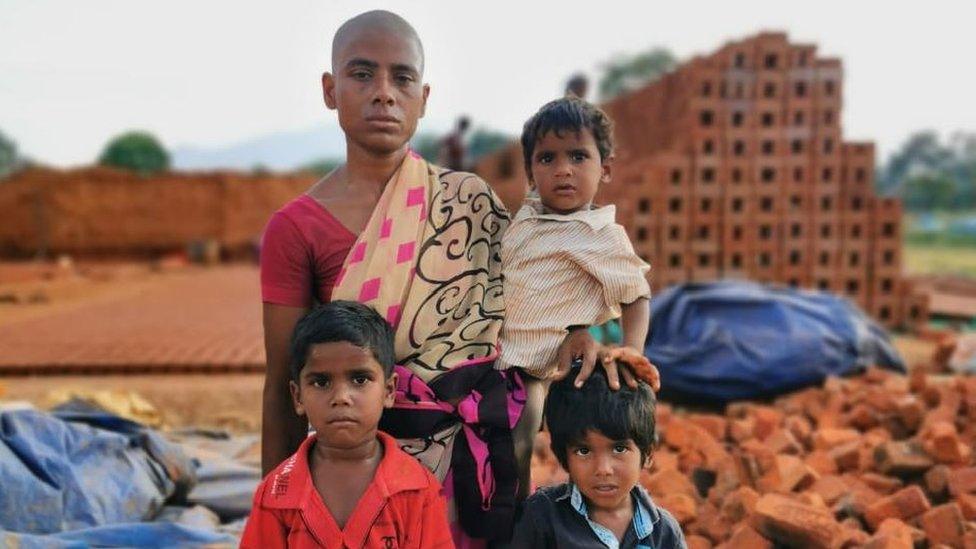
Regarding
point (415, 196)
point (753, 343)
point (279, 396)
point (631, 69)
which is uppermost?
point (631, 69)

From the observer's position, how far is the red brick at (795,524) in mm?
2568

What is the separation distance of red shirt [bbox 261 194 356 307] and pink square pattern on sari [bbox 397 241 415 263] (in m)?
0.11

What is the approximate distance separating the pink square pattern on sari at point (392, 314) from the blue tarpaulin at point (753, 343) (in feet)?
12.9

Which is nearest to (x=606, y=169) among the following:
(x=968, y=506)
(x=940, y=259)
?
(x=968, y=506)

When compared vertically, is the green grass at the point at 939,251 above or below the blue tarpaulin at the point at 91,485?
above

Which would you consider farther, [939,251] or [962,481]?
[939,251]

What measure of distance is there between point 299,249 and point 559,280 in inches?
22.3

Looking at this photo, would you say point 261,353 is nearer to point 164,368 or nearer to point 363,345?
point 164,368

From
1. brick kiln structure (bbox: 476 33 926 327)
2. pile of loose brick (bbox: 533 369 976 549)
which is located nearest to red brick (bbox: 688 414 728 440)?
pile of loose brick (bbox: 533 369 976 549)

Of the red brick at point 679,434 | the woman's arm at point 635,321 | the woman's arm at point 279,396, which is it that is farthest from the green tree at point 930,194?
the woman's arm at point 279,396

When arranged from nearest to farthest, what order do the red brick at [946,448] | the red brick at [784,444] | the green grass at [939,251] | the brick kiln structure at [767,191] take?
the red brick at [946,448], the red brick at [784,444], the brick kiln structure at [767,191], the green grass at [939,251]

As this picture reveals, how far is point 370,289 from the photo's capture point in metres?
1.80

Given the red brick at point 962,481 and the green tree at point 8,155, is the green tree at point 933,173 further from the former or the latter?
the green tree at point 8,155

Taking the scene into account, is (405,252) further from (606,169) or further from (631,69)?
(631,69)
